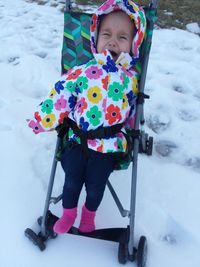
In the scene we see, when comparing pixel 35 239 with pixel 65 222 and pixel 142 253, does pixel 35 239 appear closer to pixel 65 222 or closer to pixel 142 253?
pixel 65 222

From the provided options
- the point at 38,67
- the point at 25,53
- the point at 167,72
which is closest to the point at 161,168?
the point at 167,72

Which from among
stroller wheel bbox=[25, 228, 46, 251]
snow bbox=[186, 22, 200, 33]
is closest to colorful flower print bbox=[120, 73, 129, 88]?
stroller wheel bbox=[25, 228, 46, 251]

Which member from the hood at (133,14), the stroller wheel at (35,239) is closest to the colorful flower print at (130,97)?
the hood at (133,14)

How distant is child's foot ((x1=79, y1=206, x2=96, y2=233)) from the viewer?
2.18 m

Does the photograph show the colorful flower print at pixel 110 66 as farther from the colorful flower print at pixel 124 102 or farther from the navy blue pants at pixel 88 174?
the navy blue pants at pixel 88 174

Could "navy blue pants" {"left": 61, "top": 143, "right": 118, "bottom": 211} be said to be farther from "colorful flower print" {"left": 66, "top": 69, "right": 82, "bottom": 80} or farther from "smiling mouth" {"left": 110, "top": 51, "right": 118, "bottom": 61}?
"smiling mouth" {"left": 110, "top": 51, "right": 118, "bottom": 61}

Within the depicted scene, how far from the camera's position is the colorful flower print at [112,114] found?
2.20 m

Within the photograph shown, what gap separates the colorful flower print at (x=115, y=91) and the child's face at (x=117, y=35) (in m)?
0.21

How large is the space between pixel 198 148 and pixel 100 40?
1202mm

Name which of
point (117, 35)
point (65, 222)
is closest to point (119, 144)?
point (65, 222)

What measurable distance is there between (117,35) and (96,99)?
453 mm

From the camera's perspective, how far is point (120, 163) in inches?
88.5

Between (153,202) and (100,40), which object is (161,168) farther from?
(100,40)

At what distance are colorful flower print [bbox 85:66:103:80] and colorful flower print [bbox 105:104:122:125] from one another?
0.20m
